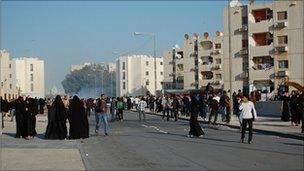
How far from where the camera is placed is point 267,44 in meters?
72.8

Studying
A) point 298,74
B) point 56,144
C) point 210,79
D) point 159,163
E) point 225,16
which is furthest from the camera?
point 210,79

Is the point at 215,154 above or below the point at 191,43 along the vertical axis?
below

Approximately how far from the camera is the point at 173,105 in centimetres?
3716

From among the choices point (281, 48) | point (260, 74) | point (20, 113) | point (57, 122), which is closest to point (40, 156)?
point (57, 122)

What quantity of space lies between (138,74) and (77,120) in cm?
13446

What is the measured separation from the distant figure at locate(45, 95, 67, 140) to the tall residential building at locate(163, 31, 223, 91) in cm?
7670

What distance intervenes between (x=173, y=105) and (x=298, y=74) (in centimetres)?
3672

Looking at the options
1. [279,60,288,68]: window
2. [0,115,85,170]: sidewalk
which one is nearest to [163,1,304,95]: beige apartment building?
[279,60,288,68]: window

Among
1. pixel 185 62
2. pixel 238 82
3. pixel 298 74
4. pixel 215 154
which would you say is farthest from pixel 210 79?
pixel 215 154

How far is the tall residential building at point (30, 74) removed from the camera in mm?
155250

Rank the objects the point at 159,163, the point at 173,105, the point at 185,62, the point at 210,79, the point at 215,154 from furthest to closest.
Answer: the point at 185,62 → the point at 210,79 → the point at 173,105 → the point at 215,154 → the point at 159,163

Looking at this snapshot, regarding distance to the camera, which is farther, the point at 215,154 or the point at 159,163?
the point at 215,154

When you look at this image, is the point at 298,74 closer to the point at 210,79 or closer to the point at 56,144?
the point at 210,79

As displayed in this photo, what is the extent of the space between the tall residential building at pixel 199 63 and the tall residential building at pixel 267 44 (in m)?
22.9
